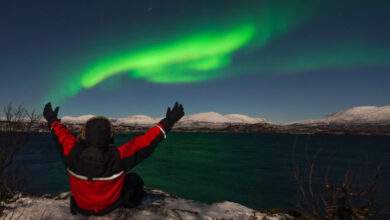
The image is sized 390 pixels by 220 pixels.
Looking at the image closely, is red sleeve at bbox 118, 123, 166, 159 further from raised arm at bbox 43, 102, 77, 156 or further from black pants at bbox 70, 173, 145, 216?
black pants at bbox 70, 173, 145, 216

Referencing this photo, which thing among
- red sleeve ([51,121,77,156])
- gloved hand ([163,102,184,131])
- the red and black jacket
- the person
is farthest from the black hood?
gloved hand ([163,102,184,131])

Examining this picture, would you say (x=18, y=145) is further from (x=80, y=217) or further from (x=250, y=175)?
(x=250, y=175)

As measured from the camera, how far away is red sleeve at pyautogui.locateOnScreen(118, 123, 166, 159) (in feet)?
20.3

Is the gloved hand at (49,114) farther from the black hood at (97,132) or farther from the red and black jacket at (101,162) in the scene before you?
the black hood at (97,132)

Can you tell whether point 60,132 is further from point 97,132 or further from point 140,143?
point 140,143

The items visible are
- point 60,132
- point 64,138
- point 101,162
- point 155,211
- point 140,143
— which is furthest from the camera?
point 155,211

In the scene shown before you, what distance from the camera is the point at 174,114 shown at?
664 centimetres

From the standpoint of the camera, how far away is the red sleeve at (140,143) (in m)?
6.18

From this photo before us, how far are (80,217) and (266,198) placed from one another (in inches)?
1415

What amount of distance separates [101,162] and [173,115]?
5.16 feet

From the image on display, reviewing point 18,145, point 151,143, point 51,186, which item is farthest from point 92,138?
point 51,186

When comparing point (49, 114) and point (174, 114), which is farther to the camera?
point (49, 114)

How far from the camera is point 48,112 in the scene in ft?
23.3

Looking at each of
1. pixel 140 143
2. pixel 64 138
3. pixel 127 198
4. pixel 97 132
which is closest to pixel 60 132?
pixel 64 138
